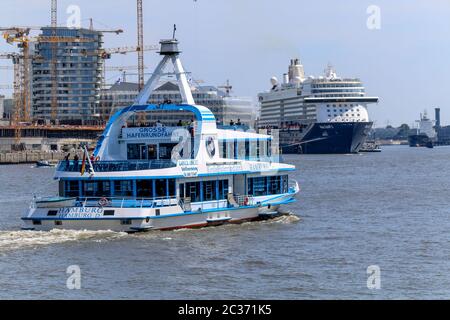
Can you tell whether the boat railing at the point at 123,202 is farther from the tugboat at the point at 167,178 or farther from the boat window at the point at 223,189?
the boat window at the point at 223,189

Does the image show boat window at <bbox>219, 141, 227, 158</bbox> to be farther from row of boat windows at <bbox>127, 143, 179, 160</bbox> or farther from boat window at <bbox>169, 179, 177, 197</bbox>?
boat window at <bbox>169, 179, 177, 197</bbox>

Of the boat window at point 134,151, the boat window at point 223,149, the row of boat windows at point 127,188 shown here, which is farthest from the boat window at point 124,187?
the boat window at point 223,149

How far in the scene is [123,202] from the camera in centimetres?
3784

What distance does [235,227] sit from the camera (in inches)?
1624

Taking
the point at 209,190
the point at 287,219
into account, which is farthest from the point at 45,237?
the point at 287,219

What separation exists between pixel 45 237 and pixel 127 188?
443 cm

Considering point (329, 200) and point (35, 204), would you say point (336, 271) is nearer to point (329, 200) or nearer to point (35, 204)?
point (35, 204)

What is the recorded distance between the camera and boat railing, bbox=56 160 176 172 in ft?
127

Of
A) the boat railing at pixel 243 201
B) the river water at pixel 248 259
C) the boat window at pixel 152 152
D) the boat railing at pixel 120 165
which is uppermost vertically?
the boat window at pixel 152 152

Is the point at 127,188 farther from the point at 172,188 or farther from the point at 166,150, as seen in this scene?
the point at 166,150

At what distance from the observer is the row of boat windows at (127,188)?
3856 centimetres

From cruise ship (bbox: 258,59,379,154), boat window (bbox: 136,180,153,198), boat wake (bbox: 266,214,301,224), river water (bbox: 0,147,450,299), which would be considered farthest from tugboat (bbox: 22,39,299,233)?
cruise ship (bbox: 258,59,379,154)

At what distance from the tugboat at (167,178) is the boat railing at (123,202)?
4cm
